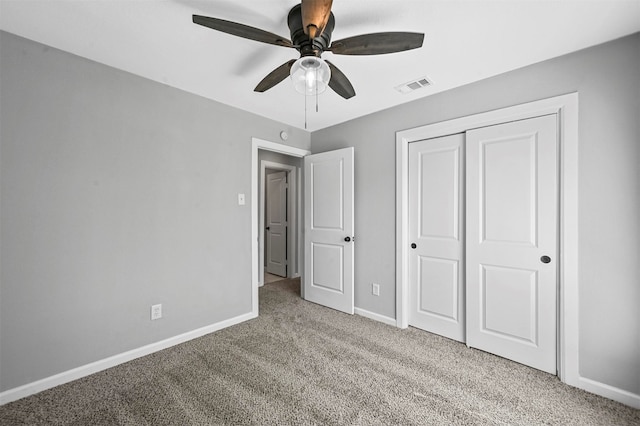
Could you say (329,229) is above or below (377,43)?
below

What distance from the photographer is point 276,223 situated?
532 centimetres

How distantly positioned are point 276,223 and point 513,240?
391cm

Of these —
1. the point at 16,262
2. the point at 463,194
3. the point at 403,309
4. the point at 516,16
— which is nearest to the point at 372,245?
the point at 403,309

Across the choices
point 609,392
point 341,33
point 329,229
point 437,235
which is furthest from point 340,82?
point 609,392

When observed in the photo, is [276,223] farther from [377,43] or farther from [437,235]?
[377,43]

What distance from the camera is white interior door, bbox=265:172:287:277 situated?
5137mm

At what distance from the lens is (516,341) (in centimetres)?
221

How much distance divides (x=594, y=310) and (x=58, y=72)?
403 cm

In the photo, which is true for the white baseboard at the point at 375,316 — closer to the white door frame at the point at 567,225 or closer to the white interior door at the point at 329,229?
the white interior door at the point at 329,229

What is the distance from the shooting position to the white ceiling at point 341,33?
1540 mm

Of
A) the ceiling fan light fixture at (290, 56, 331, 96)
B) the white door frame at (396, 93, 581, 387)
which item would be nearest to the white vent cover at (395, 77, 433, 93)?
the white door frame at (396, 93, 581, 387)

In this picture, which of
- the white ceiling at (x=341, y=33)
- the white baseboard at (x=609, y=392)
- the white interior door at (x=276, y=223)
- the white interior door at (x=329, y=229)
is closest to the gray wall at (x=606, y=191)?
the white baseboard at (x=609, y=392)

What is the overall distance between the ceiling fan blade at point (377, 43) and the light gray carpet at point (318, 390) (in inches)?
82.0

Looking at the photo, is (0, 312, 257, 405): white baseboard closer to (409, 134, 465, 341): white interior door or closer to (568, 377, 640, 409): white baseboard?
(409, 134, 465, 341): white interior door
